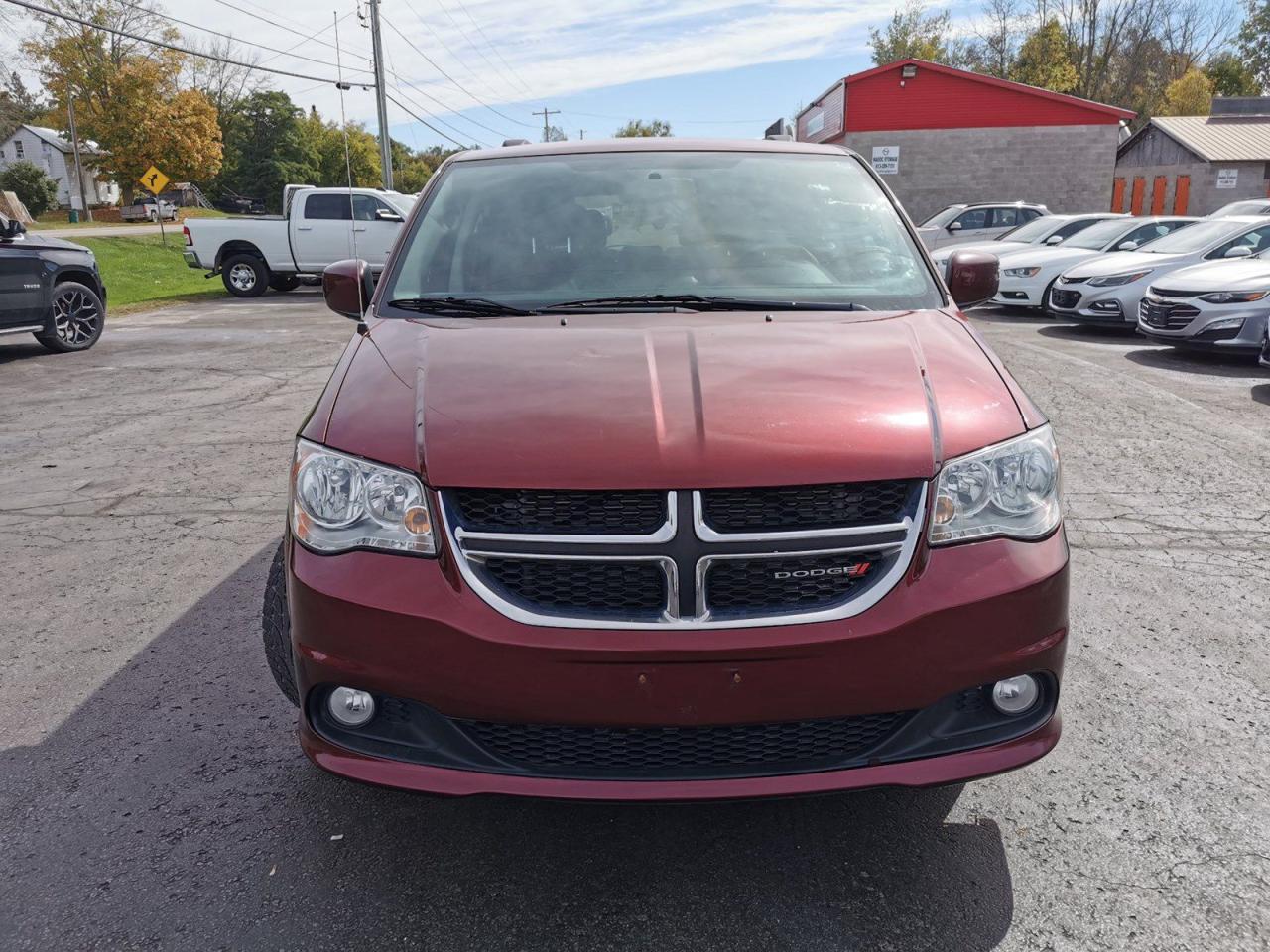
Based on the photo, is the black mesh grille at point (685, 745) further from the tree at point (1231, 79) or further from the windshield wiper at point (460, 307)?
the tree at point (1231, 79)

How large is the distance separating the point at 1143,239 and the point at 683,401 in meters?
15.0

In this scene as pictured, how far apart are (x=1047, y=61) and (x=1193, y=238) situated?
172ft

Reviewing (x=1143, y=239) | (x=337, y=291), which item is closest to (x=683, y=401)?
(x=337, y=291)

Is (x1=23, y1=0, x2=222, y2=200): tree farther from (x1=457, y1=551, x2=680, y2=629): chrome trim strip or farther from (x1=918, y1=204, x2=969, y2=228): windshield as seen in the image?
(x1=457, y1=551, x2=680, y2=629): chrome trim strip

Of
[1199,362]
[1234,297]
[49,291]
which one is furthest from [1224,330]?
[49,291]

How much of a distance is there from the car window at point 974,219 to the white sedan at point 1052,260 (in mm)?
6355

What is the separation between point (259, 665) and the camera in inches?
146

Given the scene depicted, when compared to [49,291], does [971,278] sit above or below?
above

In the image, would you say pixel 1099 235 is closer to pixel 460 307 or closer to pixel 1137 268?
pixel 1137 268

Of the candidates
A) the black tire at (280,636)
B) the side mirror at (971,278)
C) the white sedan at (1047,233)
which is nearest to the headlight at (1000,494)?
the side mirror at (971,278)

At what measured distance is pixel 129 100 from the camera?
162 ft

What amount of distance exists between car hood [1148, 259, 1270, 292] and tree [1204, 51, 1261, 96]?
62.6m

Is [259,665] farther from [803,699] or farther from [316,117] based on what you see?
[316,117]

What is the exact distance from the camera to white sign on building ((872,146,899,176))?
104ft
